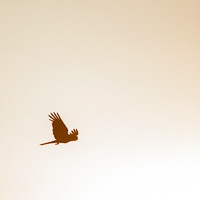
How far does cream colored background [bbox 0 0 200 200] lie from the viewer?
4.49ft

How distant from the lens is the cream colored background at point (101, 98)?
1.37m

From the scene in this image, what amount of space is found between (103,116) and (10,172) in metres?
0.52

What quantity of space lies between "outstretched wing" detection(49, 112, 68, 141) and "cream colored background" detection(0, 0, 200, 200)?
3cm

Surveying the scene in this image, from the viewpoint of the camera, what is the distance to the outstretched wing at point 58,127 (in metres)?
1.39

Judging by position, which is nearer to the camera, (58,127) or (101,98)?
(58,127)

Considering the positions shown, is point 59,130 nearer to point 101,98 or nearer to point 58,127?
point 58,127

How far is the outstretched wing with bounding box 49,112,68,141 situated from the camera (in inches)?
54.7

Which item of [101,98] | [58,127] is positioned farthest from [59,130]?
[101,98]

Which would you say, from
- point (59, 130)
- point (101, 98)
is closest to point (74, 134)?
point (59, 130)

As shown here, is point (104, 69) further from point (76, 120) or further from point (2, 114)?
point (2, 114)

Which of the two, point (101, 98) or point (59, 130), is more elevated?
point (101, 98)

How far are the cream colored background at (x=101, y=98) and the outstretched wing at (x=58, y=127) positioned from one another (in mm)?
27

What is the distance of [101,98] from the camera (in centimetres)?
152

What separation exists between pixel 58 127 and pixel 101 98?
281 mm
